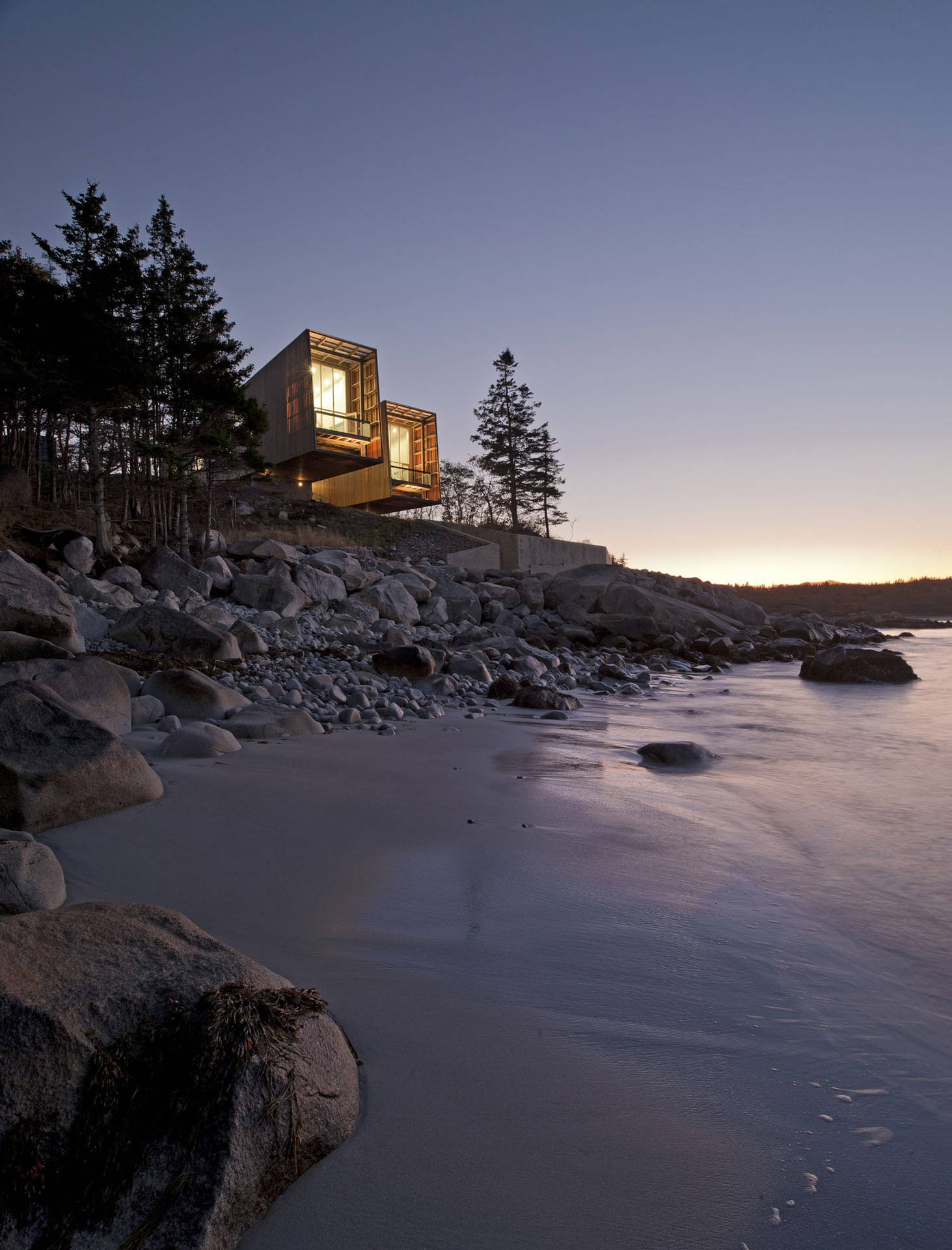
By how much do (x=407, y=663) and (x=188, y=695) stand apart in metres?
2.95

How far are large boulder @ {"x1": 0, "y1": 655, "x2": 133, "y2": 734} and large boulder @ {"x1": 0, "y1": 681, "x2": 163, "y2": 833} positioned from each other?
82 cm

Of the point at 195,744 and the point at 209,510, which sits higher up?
the point at 209,510

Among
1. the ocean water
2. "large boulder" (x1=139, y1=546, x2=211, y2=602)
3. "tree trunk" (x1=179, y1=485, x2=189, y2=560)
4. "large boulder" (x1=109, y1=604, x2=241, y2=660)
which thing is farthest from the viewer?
"tree trunk" (x1=179, y1=485, x2=189, y2=560)

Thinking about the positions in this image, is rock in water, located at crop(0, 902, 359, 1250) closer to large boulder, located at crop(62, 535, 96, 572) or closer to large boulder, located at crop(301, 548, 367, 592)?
large boulder, located at crop(62, 535, 96, 572)

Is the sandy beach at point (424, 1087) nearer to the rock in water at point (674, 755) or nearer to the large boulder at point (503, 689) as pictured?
the rock in water at point (674, 755)

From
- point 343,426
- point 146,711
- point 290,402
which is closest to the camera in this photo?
point 146,711

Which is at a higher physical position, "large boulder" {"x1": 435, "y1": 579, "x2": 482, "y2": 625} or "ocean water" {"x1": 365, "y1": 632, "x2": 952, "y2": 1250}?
"large boulder" {"x1": 435, "y1": 579, "x2": 482, "y2": 625}

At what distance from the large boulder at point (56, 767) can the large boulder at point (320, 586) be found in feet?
27.0

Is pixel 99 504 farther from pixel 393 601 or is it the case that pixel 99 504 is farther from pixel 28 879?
pixel 28 879

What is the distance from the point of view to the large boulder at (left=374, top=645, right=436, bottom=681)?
7293 mm

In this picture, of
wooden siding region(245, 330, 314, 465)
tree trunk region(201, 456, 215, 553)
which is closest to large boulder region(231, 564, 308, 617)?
tree trunk region(201, 456, 215, 553)

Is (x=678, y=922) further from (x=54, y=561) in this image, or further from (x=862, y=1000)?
(x=54, y=561)

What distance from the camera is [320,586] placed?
11.4 metres

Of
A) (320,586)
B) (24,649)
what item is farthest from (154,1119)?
(320,586)
